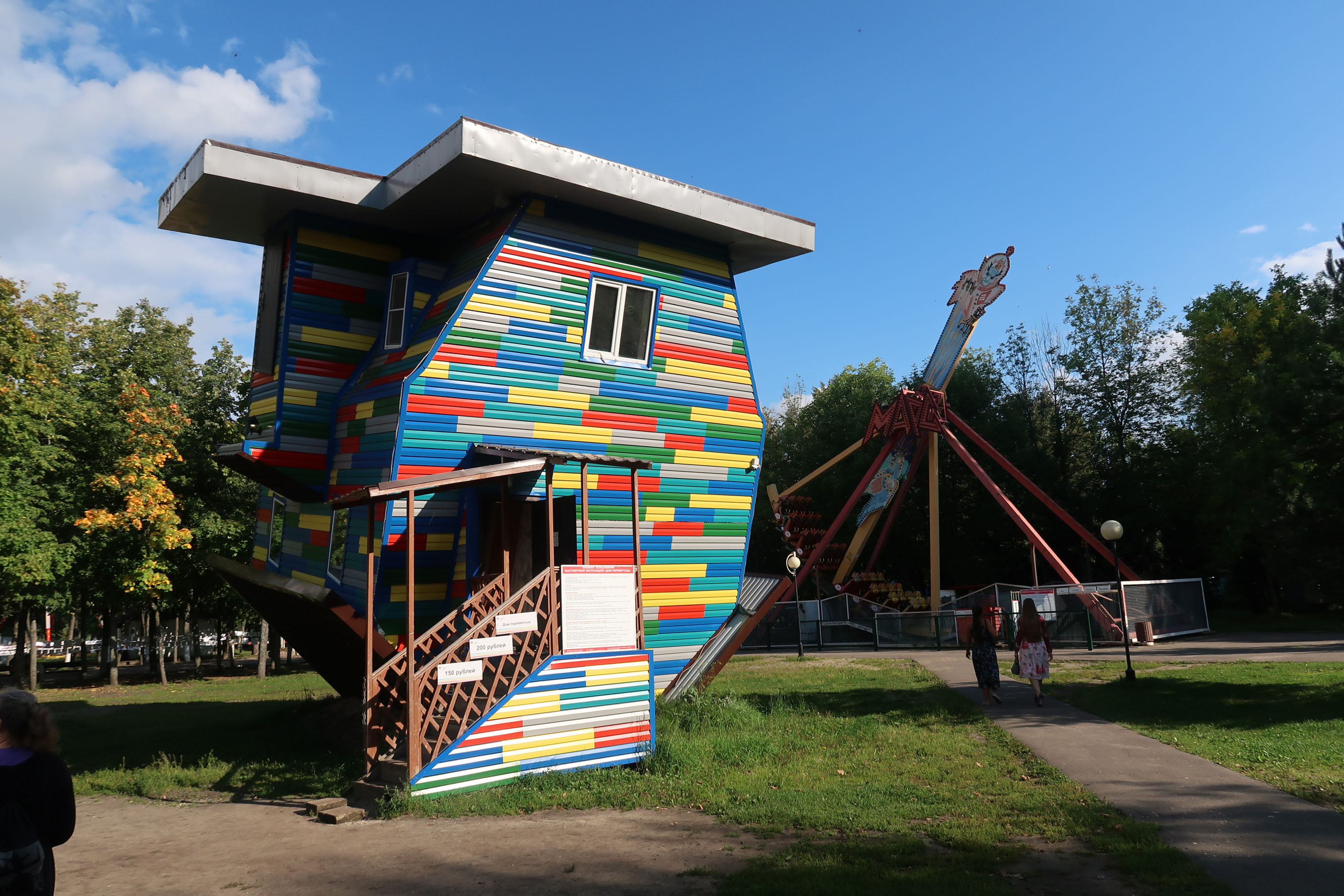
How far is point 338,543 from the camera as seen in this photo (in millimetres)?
12852

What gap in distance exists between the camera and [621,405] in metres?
13.4

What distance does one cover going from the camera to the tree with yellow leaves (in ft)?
84.6

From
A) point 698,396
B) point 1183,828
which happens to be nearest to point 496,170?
point 698,396

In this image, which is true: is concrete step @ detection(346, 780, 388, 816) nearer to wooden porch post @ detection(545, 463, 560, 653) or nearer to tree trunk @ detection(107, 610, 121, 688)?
wooden porch post @ detection(545, 463, 560, 653)

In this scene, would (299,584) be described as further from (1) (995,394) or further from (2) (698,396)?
(1) (995,394)

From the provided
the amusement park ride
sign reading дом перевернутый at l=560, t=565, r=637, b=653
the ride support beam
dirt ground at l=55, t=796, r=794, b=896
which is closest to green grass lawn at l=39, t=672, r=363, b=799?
dirt ground at l=55, t=796, r=794, b=896

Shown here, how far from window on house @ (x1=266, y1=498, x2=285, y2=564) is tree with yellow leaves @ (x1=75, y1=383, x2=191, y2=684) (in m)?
13.5

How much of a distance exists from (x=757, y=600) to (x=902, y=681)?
555cm

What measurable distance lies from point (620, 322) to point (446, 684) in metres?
6.59

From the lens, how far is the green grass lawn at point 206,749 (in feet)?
36.6

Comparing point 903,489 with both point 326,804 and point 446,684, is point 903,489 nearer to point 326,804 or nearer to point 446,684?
point 446,684

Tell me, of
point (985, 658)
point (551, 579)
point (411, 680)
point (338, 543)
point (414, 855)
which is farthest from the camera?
point (985, 658)

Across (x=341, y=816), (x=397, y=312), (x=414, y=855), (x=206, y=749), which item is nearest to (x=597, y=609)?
(x=341, y=816)

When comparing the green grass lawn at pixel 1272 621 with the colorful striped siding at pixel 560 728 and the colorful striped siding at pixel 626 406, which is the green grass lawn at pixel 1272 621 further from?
the colorful striped siding at pixel 560 728
